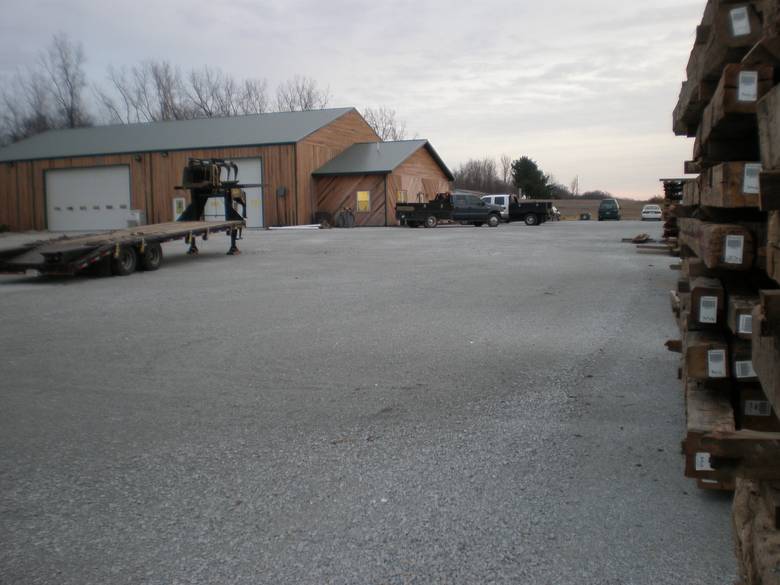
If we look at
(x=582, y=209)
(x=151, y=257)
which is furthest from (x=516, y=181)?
Answer: (x=151, y=257)

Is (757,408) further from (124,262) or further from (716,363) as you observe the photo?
(124,262)

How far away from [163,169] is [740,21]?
41.3m

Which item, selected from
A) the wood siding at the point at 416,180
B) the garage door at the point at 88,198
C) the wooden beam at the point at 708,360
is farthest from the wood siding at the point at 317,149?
the wooden beam at the point at 708,360

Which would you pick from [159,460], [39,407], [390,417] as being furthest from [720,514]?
[39,407]

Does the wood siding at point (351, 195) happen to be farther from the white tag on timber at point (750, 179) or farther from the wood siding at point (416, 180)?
the white tag on timber at point (750, 179)

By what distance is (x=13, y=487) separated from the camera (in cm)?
414

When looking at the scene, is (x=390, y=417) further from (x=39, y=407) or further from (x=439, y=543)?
(x=39, y=407)

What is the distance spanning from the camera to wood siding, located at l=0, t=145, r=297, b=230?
39969mm

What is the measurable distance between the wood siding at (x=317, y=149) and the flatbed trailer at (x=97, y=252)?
2219cm

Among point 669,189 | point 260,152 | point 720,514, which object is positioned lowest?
point 720,514

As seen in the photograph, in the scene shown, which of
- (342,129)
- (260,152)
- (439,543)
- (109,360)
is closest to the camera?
(439,543)

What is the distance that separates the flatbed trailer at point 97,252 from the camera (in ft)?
46.0

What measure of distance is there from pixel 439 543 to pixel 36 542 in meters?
1.93

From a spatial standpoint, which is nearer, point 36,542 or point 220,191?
point 36,542
